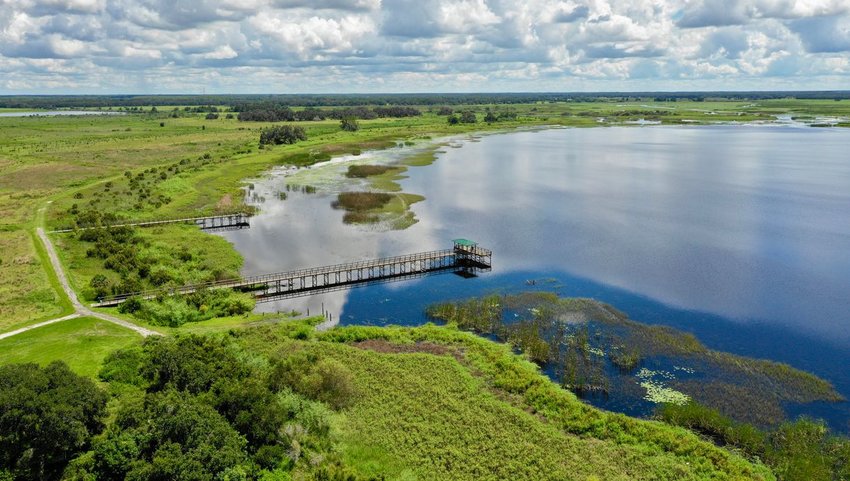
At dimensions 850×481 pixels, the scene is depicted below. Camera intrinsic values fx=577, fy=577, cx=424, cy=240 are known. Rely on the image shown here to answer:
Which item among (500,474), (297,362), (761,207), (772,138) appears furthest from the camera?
(772,138)

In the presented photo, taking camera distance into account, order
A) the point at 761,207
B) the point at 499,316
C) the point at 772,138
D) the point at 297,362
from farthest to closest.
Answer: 1. the point at 772,138
2. the point at 761,207
3. the point at 499,316
4. the point at 297,362

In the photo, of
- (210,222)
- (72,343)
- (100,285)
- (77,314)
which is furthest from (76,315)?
(210,222)

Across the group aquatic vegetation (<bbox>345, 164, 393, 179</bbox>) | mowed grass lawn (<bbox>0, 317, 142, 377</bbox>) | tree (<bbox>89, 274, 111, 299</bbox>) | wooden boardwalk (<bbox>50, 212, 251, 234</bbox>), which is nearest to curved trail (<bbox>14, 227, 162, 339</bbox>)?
mowed grass lawn (<bbox>0, 317, 142, 377</bbox>)

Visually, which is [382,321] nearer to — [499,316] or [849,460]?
[499,316]

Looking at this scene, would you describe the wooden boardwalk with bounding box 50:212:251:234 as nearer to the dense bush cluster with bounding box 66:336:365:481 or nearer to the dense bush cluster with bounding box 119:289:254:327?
the dense bush cluster with bounding box 119:289:254:327

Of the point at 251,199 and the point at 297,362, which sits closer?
the point at 297,362

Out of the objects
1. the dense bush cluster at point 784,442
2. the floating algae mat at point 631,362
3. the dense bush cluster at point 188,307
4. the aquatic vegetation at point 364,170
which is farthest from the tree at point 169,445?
the aquatic vegetation at point 364,170

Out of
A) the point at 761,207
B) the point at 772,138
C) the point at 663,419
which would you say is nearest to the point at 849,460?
the point at 663,419

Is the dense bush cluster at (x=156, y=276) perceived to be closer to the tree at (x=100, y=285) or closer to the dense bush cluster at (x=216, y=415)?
the tree at (x=100, y=285)
